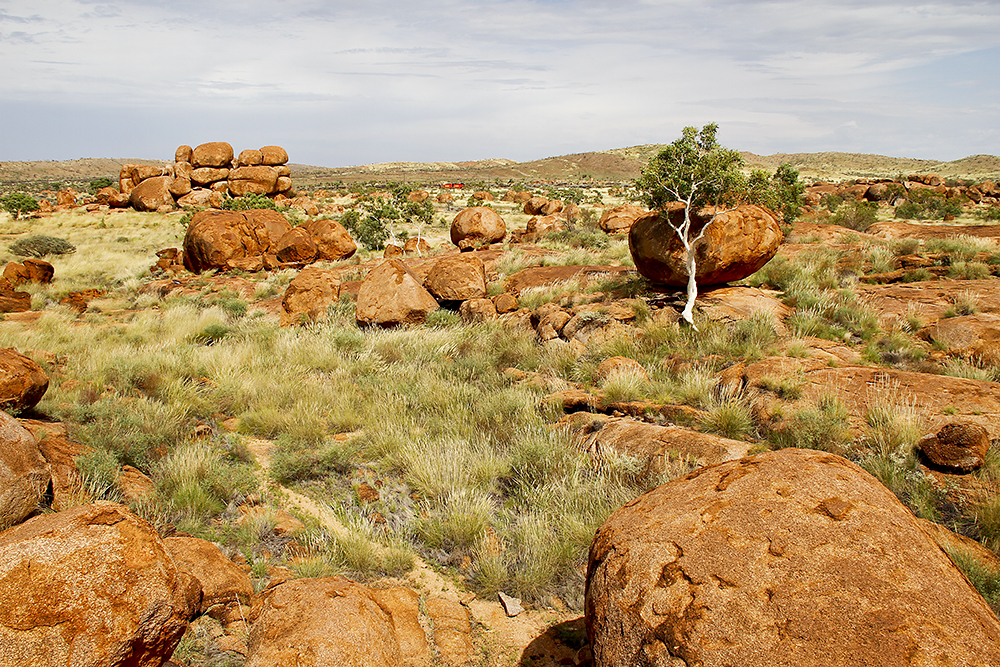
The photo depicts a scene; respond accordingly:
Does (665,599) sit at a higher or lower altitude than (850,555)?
lower

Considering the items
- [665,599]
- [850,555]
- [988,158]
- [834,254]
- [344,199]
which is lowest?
[665,599]

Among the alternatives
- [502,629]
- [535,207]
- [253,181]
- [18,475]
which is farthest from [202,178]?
[502,629]

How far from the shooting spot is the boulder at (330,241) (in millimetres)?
20625

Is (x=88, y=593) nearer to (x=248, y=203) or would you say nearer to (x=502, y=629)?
(x=502, y=629)

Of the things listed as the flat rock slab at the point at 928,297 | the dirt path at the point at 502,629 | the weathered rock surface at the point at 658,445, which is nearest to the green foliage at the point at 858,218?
the flat rock slab at the point at 928,297

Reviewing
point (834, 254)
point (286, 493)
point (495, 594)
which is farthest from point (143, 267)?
point (834, 254)

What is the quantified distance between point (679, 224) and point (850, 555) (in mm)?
8703

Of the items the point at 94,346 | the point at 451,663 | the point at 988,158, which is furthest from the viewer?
the point at 988,158

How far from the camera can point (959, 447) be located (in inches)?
171

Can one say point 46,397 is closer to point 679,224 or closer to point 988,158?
point 679,224

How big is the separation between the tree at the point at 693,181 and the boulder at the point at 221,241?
49.4 ft

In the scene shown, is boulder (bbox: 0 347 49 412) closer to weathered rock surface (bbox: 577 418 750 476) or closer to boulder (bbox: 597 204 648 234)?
weathered rock surface (bbox: 577 418 750 476)

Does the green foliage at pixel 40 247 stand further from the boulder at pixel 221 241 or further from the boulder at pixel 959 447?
the boulder at pixel 959 447

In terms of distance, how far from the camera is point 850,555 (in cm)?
213
